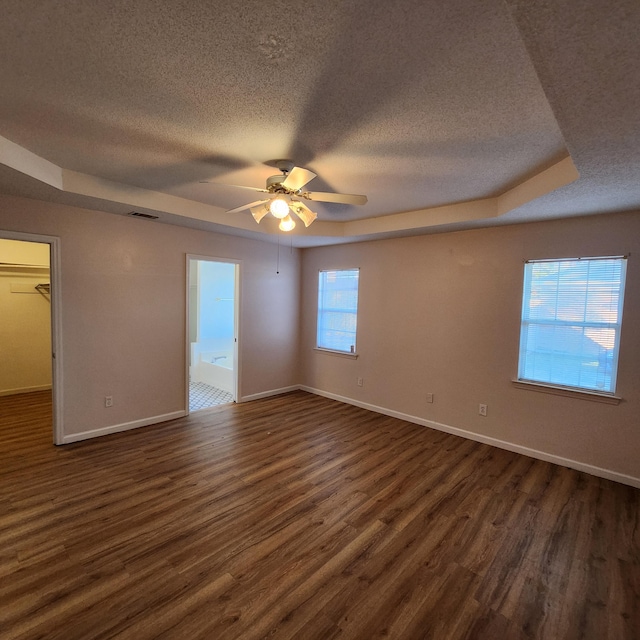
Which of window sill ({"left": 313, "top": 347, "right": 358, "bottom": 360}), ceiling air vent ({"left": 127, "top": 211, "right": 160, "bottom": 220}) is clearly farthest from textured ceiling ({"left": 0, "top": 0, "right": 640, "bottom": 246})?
window sill ({"left": 313, "top": 347, "right": 358, "bottom": 360})

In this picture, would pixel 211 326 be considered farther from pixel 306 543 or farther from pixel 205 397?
pixel 306 543

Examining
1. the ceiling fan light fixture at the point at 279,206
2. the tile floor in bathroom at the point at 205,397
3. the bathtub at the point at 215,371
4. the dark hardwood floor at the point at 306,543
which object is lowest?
the tile floor in bathroom at the point at 205,397

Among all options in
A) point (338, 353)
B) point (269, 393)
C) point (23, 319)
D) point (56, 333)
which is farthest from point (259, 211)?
point (23, 319)

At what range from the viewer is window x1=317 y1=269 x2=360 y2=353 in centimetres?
510

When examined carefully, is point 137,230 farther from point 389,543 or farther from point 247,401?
point 389,543

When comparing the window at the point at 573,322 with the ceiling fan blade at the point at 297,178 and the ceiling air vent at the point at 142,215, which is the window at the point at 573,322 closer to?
the ceiling fan blade at the point at 297,178

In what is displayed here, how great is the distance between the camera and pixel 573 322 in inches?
128

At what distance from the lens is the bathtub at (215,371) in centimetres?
570

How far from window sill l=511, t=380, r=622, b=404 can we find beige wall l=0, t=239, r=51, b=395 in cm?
677

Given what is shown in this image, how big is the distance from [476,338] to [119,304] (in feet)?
13.3

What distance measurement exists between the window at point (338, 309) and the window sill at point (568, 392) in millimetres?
2270

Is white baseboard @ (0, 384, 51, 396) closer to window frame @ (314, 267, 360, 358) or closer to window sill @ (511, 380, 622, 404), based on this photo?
window frame @ (314, 267, 360, 358)

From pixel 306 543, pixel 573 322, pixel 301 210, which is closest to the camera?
pixel 306 543

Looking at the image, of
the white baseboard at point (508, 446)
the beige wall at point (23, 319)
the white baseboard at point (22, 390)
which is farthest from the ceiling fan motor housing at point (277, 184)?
the white baseboard at point (22, 390)
